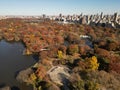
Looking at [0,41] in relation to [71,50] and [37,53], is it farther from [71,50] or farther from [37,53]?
[71,50]

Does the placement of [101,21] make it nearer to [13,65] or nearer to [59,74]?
[13,65]

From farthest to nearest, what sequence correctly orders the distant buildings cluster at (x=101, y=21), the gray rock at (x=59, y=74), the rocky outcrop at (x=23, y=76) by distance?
the distant buildings cluster at (x=101, y=21) < the rocky outcrop at (x=23, y=76) < the gray rock at (x=59, y=74)

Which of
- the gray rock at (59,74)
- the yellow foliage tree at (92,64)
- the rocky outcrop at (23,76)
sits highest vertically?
the yellow foliage tree at (92,64)

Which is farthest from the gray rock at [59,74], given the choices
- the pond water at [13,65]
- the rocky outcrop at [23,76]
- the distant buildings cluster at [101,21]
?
the distant buildings cluster at [101,21]

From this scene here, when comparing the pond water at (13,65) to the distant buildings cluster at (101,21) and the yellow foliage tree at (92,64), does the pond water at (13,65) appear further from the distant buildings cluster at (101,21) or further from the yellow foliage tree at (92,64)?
the distant buildings cluster at (101,21)

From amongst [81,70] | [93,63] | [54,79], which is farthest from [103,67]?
[54,79]

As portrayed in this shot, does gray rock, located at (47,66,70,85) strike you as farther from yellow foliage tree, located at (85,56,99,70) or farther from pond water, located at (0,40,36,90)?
pond water, located at (0,40,36,90)

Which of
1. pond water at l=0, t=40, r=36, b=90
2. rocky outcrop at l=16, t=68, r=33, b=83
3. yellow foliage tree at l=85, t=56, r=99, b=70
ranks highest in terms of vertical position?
A: yellow foliage tree at l=85, t=56, r=99, b=70

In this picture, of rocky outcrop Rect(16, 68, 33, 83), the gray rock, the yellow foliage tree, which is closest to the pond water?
rocky outcrop Rect(16, 68, 33, 83)

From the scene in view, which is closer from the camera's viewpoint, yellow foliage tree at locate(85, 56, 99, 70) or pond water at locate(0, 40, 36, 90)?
pond water at locate(0, 40, 36, 90)

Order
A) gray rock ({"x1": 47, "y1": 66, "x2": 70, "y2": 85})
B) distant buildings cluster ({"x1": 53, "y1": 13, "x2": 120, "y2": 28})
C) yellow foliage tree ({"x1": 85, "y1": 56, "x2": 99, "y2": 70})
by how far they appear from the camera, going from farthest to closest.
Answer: distant buildings cluster ({"x1": 53, "y1": 13, "x2": 120, "y2": 28}), yellow foliage tree ({"x1": 85, "y1": 56, "x2": 99, "y2": 70}), gray rock ({"x1": 47, "y1": 66, "x2": 70, "y2": 85})

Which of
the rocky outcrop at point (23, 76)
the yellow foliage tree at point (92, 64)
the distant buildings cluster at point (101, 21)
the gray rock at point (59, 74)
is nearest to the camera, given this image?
the gray rock at point (59, 74)

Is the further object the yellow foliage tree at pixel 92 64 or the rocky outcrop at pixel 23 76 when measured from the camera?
the yellow foliage tree at pixel 92 64
